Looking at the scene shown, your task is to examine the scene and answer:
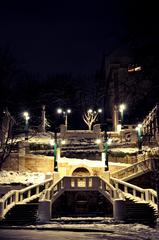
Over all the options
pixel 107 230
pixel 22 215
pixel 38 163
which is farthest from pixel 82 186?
pixel 38 163

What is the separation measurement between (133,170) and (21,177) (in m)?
9.16

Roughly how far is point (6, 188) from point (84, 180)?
552 cm

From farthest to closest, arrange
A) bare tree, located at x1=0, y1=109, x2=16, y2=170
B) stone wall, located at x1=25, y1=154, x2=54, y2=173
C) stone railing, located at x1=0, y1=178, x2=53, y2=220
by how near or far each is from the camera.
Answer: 1. stone wall, located at x1=25, y1=154, x2=54, y2=173
2. bare tree, located at x1=0, y1=109, x2=16, y2=170
3. stone railing, located at x1=0, y1=178, x2=53, y2=220

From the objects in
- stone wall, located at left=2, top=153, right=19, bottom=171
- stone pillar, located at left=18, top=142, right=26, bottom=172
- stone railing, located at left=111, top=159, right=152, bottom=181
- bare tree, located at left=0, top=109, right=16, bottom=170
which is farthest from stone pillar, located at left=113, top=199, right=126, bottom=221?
stone wall, located at left=2, top=153, right=19, bottom=171

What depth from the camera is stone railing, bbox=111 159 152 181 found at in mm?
22797

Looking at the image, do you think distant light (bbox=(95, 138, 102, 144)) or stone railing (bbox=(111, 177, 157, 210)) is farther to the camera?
distant light (bbox=(95, 138, 102, 144))

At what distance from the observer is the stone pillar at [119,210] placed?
1853 centimetres

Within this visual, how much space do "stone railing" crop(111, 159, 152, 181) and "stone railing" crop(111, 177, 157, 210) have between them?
35.3 inches

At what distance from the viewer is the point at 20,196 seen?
21.4 meters

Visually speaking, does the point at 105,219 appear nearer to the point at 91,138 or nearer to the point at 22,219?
the point at 22,219

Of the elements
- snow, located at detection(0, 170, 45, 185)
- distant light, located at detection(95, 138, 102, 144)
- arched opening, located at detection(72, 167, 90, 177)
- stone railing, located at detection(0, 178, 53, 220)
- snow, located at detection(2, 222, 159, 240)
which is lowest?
snow, located at detection(2, 222, 159, 240)

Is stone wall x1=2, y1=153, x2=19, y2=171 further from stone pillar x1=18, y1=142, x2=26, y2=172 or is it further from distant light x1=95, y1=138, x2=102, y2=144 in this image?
distant light x1=95, y1=138, x2=102, y2=144

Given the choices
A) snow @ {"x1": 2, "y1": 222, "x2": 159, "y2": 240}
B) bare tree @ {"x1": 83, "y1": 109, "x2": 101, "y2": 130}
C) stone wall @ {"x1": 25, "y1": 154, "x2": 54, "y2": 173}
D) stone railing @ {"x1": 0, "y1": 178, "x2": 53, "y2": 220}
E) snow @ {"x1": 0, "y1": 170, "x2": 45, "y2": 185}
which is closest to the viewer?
snow @ {"x1": 2, "y1": 222, "x2": 159, "y2": 240}

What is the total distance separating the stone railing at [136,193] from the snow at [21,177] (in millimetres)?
6109
